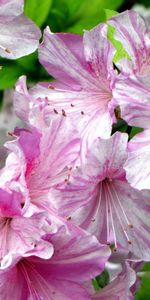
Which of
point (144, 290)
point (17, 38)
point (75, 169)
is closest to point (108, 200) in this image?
point (75, 169)

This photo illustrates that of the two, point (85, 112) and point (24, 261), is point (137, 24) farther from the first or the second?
point (24, 261)

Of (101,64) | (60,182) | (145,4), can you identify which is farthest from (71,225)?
(145,4)

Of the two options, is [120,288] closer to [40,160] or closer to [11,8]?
[40,160]

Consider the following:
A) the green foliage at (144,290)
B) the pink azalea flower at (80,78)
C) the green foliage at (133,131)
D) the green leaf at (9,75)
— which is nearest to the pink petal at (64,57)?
the pink azalea flower at (80,78)

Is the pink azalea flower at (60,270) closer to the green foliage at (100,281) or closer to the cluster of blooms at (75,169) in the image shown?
the cluster of blooms at (75,169)

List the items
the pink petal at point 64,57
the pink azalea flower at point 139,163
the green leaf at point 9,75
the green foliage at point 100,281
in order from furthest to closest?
the green leaf at point 9,75, the green foliage at point 100,281, the pink petal at point 64,57, the pink azalea flower at point 139,163

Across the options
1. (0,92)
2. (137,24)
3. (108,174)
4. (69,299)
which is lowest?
(0,92)

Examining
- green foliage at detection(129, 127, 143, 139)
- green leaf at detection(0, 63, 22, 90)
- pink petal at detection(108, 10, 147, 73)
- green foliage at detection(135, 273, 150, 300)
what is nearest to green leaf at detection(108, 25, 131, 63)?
pink petal at detection(108, 10, 147, 73)
